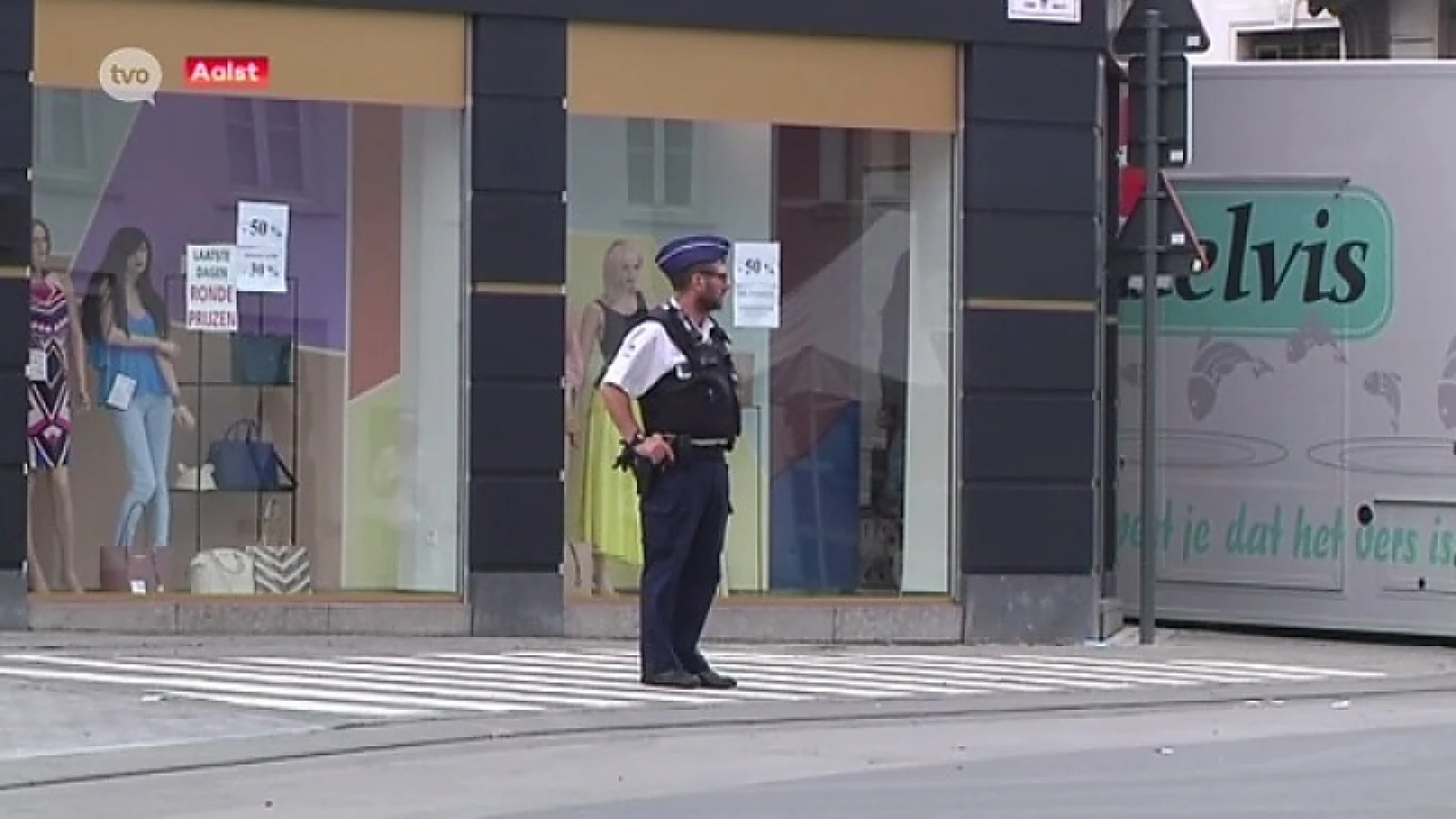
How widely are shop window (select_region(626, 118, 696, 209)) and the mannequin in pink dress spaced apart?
116 inches

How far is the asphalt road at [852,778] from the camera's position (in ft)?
32.3

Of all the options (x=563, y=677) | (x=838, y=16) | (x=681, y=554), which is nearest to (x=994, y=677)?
(x=563, y=677)

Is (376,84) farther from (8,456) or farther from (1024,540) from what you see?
(1024,540)

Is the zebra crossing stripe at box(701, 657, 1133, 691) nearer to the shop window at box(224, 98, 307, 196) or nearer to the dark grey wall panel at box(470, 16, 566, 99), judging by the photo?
the dark grey wall panel at box(470, 16, 566, 99)

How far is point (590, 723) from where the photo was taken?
12.0 meters

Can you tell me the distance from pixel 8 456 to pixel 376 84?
2562mm

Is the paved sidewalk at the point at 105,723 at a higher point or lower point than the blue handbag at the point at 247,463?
lower

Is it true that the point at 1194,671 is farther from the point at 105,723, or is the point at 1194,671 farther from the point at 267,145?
the point at 105,723

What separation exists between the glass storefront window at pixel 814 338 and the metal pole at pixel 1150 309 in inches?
45.2

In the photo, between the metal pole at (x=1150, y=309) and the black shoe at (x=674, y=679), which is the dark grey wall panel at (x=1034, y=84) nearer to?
the metal pole at (x=1150, y=309)

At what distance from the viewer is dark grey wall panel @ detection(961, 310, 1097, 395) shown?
16.6 metres

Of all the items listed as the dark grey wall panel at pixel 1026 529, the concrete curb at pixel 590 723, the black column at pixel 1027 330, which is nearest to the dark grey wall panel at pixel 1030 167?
the black column at pixel 1027 330

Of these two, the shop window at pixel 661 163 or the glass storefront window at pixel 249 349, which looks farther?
Answer: the shop window at pixel 661 163

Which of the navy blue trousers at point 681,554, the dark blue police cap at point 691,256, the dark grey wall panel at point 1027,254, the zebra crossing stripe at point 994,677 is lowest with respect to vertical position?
the zebra crossing stripe at point 994,677
